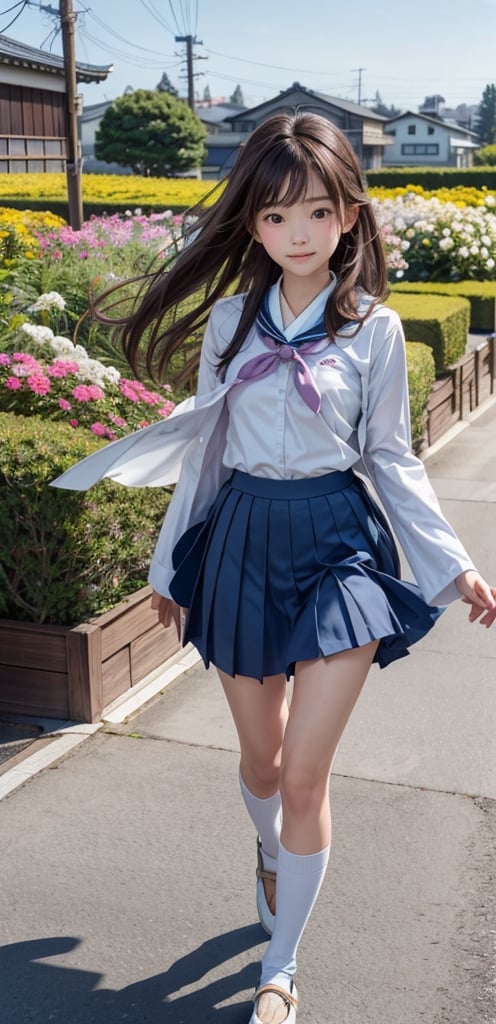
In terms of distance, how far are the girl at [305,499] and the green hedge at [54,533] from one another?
1473mm

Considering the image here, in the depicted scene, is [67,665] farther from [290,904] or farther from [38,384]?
[290,904]

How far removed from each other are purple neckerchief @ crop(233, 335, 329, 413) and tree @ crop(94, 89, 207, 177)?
6395 centimetres

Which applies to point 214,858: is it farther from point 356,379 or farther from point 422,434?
point 422,434

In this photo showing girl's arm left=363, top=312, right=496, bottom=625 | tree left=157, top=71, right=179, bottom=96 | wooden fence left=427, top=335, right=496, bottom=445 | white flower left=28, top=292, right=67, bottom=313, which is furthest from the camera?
tree left=157, top=71, right=179, bottom=96

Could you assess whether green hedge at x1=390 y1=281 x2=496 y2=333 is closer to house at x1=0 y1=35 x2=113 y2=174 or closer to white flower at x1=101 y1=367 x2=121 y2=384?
house at x1=0 y1=35 x2=113 y2=174

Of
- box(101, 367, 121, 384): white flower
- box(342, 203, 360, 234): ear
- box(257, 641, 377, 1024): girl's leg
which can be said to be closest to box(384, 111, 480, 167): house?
box(101, 367, 121, 384): white flower

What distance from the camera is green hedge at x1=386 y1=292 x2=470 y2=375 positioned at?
10.2 metres

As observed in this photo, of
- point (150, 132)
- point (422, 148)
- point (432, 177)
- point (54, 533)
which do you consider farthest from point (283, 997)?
point (422, 148)

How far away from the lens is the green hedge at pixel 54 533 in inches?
167

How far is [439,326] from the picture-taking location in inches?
398

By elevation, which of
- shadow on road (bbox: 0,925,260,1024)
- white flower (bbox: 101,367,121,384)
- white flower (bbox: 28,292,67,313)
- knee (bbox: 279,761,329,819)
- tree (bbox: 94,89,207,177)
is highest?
tree (bbox: 94,89,207,177)

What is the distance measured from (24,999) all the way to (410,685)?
7.67ft

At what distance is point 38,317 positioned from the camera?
6910 millimetres

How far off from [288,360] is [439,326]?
772 cm
